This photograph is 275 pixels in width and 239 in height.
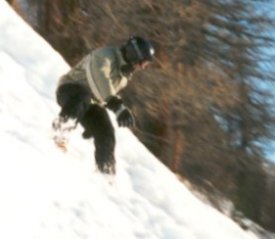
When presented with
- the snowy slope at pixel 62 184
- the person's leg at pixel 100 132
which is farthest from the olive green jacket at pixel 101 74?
the snowy slope at pixel 62 184

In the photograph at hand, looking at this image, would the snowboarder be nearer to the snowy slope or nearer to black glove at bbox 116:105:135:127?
black glove at bbox 116:105:135:127

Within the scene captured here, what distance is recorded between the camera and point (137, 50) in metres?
6.67

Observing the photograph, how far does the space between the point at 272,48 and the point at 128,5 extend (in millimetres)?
3402

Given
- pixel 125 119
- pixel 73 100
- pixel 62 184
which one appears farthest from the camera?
pixel 125 119

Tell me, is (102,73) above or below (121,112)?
above

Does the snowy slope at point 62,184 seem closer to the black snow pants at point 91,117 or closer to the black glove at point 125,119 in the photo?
the black snow pants at point 91,117

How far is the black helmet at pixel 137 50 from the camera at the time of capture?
6637 millimetres

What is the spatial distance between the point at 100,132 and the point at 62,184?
0.96 metres

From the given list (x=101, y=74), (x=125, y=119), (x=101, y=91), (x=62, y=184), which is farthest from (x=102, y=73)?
(x=62, y=184)

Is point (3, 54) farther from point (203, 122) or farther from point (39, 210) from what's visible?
point (203, 122)

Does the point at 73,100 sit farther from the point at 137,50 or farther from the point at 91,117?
the point at 137,50

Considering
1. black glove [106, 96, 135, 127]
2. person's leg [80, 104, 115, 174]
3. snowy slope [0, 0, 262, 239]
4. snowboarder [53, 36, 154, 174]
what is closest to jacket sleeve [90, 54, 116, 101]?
snowboarder [53, 36, 154, 174]

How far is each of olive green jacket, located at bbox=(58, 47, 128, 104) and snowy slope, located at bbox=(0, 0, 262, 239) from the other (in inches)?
28.5

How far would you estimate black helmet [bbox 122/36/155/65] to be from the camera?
664cm
